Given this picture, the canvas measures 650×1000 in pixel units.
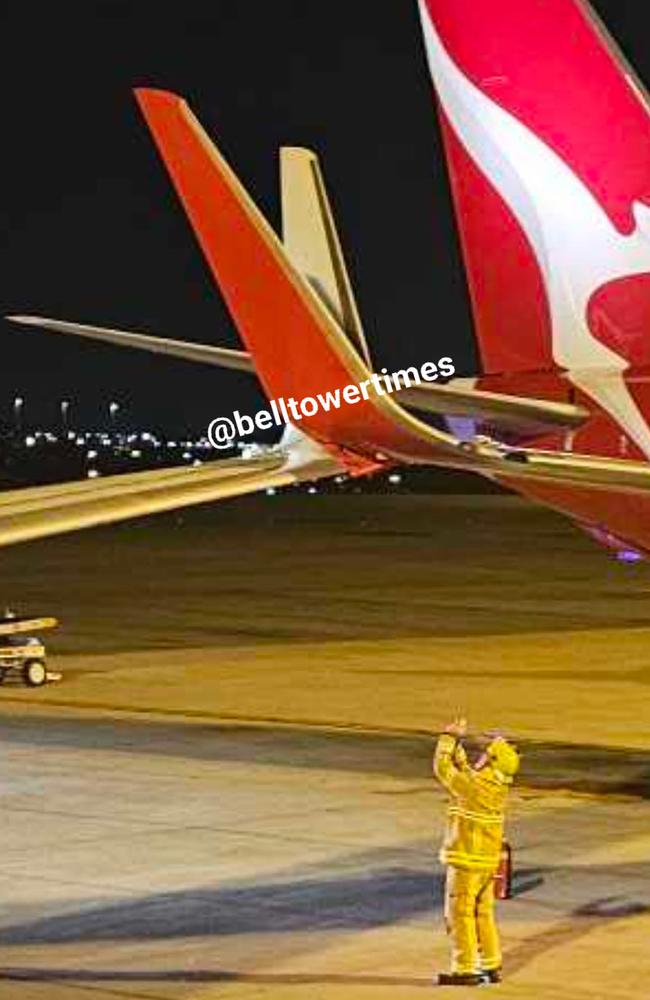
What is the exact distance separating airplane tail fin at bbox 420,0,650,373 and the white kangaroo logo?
18 mm

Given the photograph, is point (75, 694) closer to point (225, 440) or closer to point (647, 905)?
point (225, 440)

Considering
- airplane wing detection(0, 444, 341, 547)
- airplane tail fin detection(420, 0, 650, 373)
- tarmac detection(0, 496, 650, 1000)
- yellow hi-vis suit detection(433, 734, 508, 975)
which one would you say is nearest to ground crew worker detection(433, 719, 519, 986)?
yellow hi-vis suit detection(433, 734, 508, 975)

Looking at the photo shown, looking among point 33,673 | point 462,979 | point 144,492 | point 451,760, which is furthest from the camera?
point 33,673

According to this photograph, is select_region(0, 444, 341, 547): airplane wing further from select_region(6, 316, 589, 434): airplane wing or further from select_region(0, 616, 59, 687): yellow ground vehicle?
select_region(0, 616, 59, 687): yellow ground vehicle

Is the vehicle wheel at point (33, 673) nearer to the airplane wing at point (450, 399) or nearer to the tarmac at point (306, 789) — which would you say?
the tarmac at point (306, 789)

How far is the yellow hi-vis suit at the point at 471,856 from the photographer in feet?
51.4

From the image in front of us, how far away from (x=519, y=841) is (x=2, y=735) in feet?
28.4

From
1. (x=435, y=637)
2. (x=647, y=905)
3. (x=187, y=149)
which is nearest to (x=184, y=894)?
(x=647, y=905)

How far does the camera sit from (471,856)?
1606cm

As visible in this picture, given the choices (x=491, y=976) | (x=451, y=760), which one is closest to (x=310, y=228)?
(x=451, y=760)

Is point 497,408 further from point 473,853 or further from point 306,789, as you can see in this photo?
point 473,853

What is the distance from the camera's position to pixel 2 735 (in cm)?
2744

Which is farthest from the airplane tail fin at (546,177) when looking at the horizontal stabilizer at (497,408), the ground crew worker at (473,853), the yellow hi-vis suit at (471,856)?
the yellow hi-vis suit at (471,856)

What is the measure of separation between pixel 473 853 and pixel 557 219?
11296 millimetres
